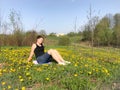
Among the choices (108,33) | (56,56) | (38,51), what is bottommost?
(56,56)

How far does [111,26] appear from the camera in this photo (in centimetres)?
4756

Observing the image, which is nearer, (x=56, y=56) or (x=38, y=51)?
(x=56, y=56)

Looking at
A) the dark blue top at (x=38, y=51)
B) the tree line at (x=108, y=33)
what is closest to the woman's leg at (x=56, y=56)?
the dark blue top at (x=38, y=51)

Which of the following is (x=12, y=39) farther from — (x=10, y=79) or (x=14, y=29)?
(x=10, y=79)

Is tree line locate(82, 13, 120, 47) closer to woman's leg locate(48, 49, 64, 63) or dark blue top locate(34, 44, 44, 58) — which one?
dark blue top locate(34, 44, 44, 58)

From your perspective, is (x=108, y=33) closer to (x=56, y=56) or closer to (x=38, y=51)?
(x=38, y=51)

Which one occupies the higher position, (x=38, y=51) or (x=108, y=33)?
(x=108, y=33)

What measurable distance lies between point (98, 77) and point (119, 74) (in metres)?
0.85

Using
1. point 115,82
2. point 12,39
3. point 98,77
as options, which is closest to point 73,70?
point 98,77

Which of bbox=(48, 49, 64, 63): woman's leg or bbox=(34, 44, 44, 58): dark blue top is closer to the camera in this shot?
bbox=(48, 49, 64, 63): woman's leg

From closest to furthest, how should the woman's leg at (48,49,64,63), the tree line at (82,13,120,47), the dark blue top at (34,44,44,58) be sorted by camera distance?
the woman's leg at (48,49,64,63), the dark blue top at (34,44,44,58), the tree line at (82,13,120,47)

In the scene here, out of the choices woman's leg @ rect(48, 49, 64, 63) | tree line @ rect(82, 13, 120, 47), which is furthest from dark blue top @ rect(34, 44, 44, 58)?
tree line @ rect(82, 13, 120, 47)

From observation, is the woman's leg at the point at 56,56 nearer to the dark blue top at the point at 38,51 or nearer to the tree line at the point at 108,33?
the dark blue top at the point at 38,51

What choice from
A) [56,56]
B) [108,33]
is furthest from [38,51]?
[108,33]
